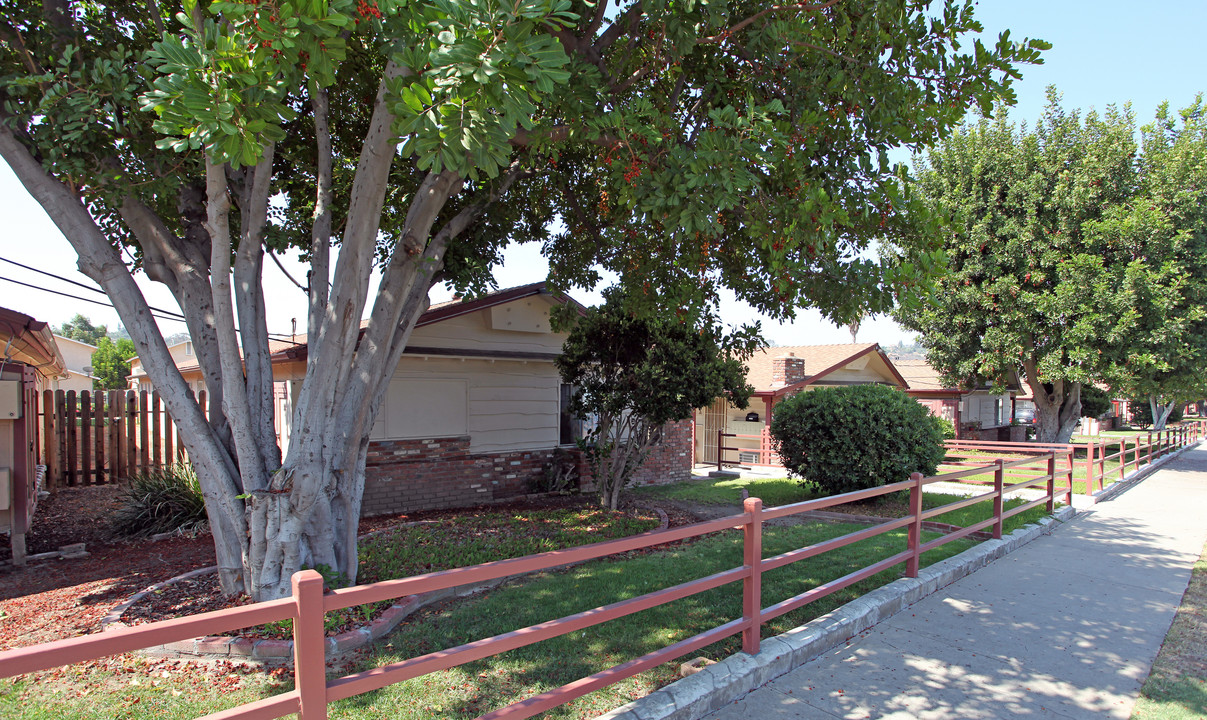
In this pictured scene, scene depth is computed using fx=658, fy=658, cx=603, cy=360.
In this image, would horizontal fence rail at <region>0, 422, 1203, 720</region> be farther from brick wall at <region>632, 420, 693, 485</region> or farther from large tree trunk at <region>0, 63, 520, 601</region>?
brick wall at <region>632, 420, 693, 485</region>

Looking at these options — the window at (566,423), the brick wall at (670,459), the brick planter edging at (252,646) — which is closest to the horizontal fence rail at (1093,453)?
the brick wall at (670,459)

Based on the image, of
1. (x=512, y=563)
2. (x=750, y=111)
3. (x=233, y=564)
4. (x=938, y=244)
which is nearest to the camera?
(x=512, y=563)

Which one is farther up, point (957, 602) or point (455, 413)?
point (455, 413)

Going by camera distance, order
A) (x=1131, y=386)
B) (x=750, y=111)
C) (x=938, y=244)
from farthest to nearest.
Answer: (x=1131, y=386), (x=938, y=244), (x=750, y=111)

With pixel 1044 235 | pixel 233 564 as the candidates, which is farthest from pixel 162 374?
pixel 1044 235

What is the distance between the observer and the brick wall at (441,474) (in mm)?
10609

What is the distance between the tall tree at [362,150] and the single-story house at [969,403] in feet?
59.4

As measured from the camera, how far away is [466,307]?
11.4 metres

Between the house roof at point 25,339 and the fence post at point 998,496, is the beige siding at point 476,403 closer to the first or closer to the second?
the house roof at point 25,339

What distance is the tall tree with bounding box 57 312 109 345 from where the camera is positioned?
229 ft

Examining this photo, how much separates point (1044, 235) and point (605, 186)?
692 inches

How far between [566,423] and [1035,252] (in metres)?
15.2

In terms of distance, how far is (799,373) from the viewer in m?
19.5

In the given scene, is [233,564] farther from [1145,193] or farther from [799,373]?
[1145,193]
